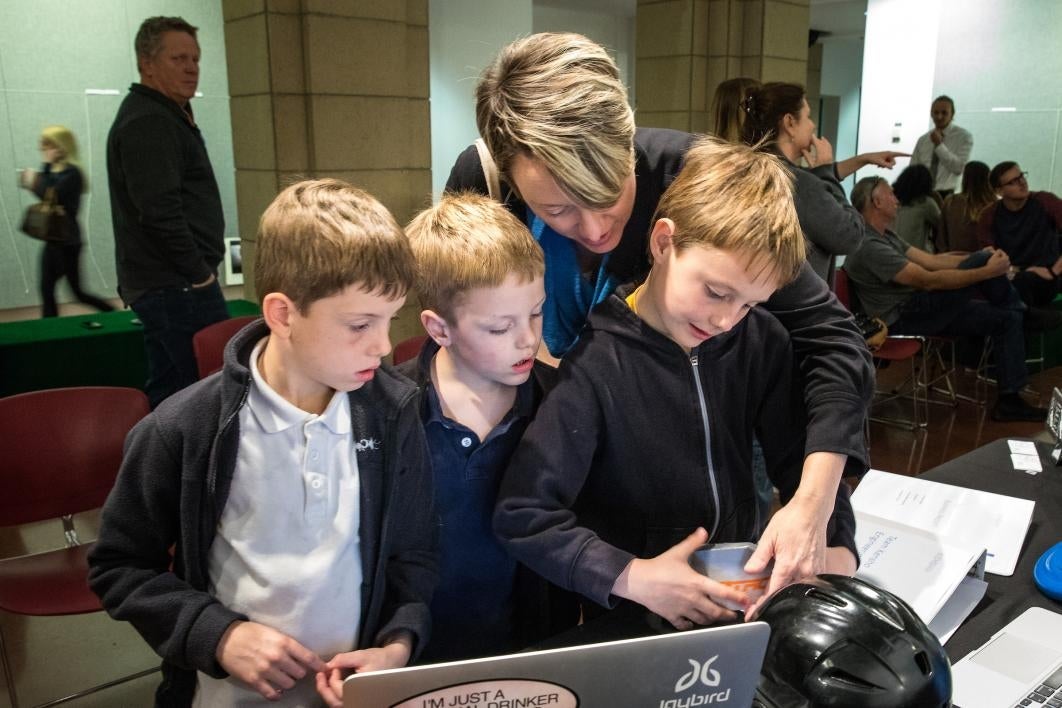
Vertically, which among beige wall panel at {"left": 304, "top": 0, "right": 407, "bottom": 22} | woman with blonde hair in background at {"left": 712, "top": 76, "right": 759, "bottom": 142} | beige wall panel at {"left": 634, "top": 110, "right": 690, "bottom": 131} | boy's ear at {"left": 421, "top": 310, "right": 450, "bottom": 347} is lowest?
boy's ear at {"left": 421, "top": 310, "right": 450, "bottom": 347}

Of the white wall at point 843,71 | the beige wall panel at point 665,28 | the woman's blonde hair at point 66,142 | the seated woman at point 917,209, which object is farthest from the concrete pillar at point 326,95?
the white wall at point 843,71

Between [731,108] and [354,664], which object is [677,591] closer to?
[354,664]

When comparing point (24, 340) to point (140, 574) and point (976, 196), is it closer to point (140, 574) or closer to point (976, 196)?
point (140, 574)

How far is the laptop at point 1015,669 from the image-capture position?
1031mm

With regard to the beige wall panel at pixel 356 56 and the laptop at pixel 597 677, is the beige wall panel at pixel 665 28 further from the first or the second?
the laptop at pixel 597 677

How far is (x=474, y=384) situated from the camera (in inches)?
46.3

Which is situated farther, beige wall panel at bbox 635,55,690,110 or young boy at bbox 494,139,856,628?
beige wall panel at bbox 635,55,690,110

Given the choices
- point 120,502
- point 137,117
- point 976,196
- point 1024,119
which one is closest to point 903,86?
point 1024,119

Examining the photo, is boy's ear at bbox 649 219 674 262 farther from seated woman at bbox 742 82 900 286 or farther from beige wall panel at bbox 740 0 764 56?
beige wall panel at bbox 740 0 764 56

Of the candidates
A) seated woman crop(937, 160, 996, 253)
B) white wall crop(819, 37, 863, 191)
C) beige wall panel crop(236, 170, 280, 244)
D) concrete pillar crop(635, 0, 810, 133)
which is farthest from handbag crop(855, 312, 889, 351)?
white wall crop(819, 37, 863, 191)

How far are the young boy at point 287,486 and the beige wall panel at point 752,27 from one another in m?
5.76

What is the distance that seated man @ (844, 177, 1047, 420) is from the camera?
15.5ft

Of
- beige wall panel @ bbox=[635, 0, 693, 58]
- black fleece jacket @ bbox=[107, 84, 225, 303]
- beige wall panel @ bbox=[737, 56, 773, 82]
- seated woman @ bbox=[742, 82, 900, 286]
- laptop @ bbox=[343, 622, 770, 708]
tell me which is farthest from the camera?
beige wall panel @ bbox=[737, 56, 773, 82]

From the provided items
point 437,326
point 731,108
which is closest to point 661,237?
point 437,326
